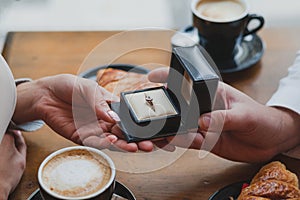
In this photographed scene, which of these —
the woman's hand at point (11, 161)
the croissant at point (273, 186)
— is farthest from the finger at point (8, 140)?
the croissant at point (273, 186)

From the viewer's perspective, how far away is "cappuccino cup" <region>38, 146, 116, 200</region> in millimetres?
754

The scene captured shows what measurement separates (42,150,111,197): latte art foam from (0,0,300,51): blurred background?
80 centimetres

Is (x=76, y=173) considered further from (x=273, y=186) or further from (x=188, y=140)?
(x=273, y=186)

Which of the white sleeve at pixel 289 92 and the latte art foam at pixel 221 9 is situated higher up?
the latte art foam at pixel 221 9

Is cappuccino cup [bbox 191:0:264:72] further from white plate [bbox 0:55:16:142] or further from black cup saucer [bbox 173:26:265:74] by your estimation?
white plate [bbox 0:55:16:142]

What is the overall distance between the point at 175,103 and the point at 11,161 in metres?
0.29

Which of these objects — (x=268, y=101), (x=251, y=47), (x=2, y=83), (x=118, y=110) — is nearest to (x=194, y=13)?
(x=251, y=47)

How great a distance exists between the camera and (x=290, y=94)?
0.98 m

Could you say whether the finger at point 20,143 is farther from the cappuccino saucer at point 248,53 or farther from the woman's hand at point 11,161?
the cappuccino saucer at point 248,53

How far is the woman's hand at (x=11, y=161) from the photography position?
0.86m

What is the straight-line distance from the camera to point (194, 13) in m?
1.15

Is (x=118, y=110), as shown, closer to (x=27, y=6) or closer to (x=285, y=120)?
(x=285, y=120)

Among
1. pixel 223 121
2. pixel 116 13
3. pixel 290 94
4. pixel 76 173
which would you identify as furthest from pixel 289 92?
pixel 116 13

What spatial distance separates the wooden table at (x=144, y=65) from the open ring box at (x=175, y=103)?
0.32 ft
